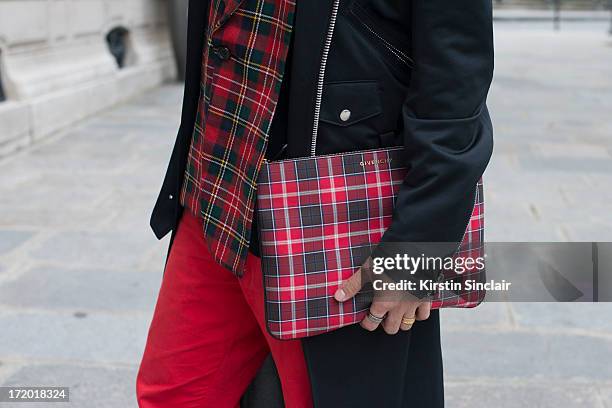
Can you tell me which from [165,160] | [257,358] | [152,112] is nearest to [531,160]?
[165,160]

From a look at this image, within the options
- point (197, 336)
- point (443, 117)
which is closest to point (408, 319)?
point (443, 117)

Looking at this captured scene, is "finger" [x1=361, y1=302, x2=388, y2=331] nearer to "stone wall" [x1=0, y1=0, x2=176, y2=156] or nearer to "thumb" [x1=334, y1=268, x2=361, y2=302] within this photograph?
"thumb" [x1=334, y1=268, x2=361, y2=302]

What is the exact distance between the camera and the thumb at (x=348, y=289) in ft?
4.72

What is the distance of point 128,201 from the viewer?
490 cm

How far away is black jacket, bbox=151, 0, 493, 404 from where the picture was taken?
1342 millimetres

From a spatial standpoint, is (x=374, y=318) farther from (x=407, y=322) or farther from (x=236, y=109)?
(x=236, y=109)

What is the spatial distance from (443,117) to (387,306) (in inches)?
13.0

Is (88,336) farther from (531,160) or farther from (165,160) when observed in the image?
(531,160)

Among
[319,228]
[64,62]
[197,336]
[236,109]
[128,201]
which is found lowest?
[128,201]

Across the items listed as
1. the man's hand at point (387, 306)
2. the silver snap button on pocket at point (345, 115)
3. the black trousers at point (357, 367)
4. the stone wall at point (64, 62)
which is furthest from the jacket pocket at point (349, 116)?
the stone wall at point (64, 62)

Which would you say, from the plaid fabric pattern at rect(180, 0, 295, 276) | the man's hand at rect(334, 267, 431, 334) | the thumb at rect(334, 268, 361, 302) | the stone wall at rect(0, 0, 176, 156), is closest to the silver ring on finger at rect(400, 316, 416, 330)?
the man's hand at rect(334, 267, 431, 334)

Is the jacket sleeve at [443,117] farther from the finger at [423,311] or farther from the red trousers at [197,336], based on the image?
the red trousers at [197,336]

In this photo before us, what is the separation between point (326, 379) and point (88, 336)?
1.89 m

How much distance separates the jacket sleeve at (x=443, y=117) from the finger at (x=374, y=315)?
0.33 ft
